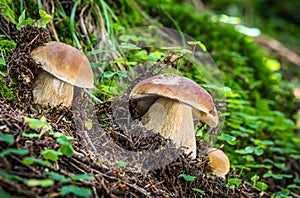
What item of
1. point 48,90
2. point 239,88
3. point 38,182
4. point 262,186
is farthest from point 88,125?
point 239,88

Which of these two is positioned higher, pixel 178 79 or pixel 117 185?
pixel 178 79

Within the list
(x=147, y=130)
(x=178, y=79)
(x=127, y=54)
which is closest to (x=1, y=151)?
(x=147, y=130)

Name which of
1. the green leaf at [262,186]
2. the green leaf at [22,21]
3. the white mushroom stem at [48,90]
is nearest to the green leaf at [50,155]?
the white mushroom stem at [48,90]

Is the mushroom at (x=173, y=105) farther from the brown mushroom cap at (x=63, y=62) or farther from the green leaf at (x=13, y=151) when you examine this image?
the green leaf at (x=13, y=151)

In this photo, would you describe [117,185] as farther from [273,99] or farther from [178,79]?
[273,99]

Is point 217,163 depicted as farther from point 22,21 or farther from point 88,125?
point 22,21

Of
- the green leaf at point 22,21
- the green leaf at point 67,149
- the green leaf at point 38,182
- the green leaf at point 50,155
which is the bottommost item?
the green leaf at point 67,149
